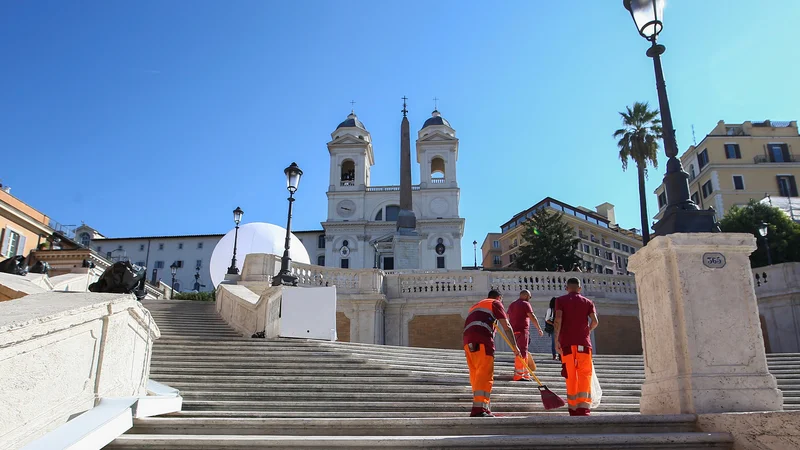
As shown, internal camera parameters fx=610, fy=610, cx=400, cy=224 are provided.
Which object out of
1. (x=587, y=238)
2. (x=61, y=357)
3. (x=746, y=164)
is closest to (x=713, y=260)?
(x=61, y=357)

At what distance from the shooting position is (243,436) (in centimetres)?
477

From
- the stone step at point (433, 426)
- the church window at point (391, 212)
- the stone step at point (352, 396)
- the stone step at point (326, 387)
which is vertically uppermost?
the church window at point (391, 212)

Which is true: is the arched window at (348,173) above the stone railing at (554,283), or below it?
above

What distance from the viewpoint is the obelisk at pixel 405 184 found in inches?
1516

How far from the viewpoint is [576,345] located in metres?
6.61

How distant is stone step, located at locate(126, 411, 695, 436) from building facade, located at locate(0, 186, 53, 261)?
3897cm

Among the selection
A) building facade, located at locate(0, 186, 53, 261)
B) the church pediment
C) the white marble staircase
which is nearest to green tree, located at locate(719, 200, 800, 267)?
the white marble staircase

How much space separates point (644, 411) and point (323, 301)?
26.1 ft

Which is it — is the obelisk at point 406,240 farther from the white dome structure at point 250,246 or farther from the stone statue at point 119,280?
the stone statue at point 119,280

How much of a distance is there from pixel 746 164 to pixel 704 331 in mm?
54874

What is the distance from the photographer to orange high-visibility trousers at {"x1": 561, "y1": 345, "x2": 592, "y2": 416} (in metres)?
6.20

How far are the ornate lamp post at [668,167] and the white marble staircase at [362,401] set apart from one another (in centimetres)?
182

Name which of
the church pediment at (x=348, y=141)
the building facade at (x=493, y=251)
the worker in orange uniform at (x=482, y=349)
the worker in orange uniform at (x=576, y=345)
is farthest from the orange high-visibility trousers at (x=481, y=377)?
the building facade at (x=493, y=251)

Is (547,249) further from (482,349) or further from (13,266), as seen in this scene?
(482,349)
